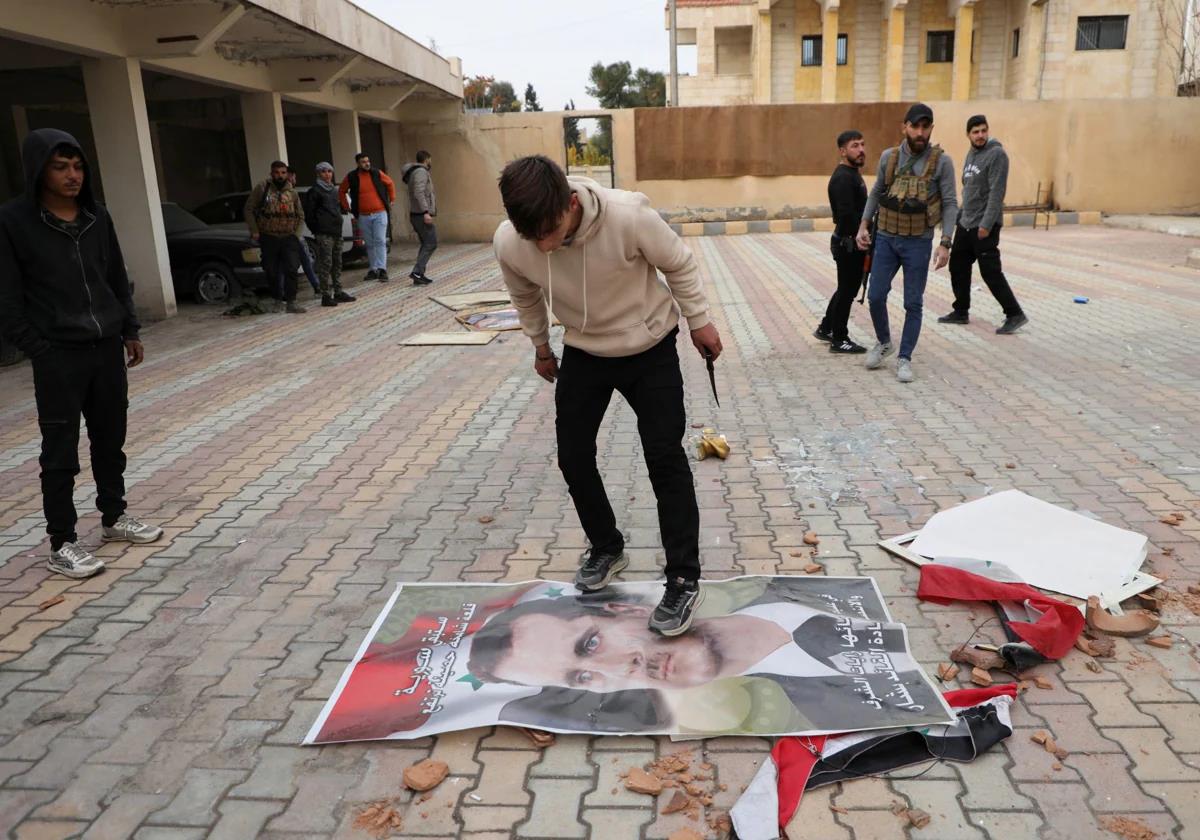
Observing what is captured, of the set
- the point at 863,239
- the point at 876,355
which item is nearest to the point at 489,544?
the point at 863,239

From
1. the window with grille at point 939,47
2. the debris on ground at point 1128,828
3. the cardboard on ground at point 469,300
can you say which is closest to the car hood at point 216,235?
the cardboard on ground at point 469,300

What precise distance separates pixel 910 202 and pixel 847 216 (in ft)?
3.46

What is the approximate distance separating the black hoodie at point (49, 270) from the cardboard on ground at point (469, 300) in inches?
293

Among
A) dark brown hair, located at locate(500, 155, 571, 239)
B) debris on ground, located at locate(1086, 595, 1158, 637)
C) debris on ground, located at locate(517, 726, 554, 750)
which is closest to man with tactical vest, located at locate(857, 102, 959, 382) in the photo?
debris on ground, located at locate(1086, 595, 1158, 637)

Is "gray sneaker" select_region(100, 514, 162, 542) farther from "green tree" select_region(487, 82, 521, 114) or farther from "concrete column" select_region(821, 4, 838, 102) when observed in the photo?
"green tree" select_region(487, 82, 521, 114)

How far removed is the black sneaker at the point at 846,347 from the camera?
7945 millimetres

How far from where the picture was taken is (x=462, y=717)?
111 inches

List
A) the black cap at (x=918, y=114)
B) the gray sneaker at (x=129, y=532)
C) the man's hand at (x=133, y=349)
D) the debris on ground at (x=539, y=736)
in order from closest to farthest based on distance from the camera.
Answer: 1. the debris on ground at (x=539, y=736)
2. the man's hand at (x=133, y=349)
3. the gray sneaker at (x=129, y=532)
4. the black cap at (x=918, y=114)

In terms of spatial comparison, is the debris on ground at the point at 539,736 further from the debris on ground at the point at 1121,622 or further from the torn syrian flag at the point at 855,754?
the debris on ground at the point at 1121,622

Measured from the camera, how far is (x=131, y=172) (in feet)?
36.4

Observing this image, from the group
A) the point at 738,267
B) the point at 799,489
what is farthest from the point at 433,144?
the point at 799,489

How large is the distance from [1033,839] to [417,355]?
24.6 feet

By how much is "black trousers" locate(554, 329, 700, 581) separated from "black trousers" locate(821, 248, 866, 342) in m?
4.69

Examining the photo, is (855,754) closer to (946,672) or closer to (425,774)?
(946,672)
